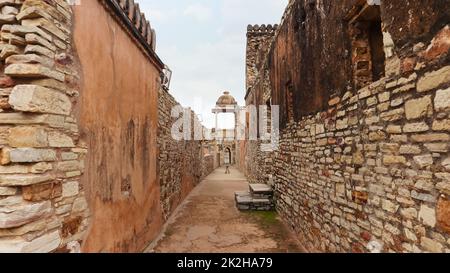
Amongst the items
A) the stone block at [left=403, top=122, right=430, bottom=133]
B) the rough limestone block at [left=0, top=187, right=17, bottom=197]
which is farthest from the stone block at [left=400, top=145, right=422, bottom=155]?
the rough limestone block at [left=0, top=187, right=17, bottom=197]

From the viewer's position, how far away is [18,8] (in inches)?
94.0

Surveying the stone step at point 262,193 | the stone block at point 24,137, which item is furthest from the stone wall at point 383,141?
the stone block at point 24,137

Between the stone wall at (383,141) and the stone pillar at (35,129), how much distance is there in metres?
3.18

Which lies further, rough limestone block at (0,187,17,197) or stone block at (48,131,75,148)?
stone block at (48,131,75,148)

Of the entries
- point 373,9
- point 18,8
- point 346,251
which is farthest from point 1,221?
point 373,9

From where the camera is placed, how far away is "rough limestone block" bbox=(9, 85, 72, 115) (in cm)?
224

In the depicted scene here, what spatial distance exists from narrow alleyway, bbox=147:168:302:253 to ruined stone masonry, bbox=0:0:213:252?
0.99 metres

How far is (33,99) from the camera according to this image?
2270 millimetres

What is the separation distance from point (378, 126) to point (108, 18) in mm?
A: 3660

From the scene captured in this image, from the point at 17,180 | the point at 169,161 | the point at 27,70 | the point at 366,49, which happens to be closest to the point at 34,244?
the point at 17,180

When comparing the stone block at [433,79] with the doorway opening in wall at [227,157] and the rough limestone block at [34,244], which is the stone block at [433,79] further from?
the doorway opening in wall at [227,157]

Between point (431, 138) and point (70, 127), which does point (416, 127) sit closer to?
point (431, 138)

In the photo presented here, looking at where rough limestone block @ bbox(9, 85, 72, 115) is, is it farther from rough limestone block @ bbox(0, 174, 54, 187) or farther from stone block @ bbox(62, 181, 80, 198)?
stone block @ bbox(62, 181, 80, 198)
